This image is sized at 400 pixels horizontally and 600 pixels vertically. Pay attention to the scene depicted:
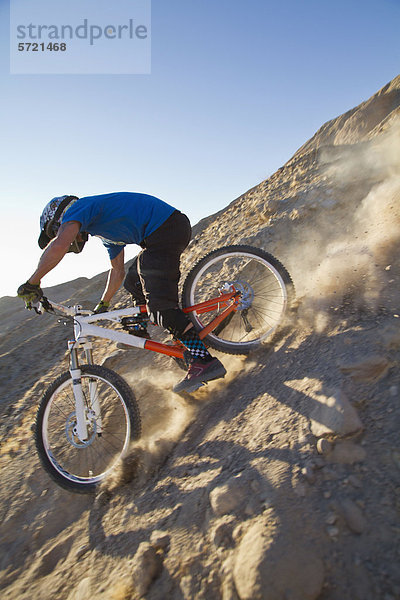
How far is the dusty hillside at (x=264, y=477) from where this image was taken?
1389 millimetres

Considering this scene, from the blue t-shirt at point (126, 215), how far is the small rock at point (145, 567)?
2437 mm

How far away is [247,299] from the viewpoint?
3670 mm

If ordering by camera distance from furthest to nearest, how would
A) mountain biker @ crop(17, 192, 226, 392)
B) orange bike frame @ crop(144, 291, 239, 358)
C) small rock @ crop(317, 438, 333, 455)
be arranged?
orange bike frame @ crop(144, 291, 239, 358) < mountain biker @ crop(17, 192, 226, 392) < small rock @ crop(317, 438, 333, 455)

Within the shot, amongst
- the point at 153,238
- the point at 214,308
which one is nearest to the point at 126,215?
the point at 153,238

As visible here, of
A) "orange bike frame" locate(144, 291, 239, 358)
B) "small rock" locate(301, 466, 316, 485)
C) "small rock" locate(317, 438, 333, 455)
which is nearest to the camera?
"small rock" locate(301, 466, 316, 485)

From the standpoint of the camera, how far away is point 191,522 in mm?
1852

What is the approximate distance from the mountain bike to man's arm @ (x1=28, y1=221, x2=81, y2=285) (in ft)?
0.84

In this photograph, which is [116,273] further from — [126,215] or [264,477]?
[264,477]

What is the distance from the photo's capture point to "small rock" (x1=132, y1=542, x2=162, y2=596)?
65.6 inches

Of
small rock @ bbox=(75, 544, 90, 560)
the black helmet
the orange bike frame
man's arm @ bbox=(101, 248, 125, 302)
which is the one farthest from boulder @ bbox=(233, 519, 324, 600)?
man's arm @ bbox=(101, 248, 125, 302)

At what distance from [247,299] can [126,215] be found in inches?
63.0

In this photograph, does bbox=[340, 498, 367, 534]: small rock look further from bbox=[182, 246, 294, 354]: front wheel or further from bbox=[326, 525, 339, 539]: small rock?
bbox=[182, 246, 294, 354]: front wheel

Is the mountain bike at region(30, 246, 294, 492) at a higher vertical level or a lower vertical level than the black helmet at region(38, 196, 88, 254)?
lower

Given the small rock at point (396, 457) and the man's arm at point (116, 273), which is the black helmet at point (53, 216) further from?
the small rock at point (396, 457)
